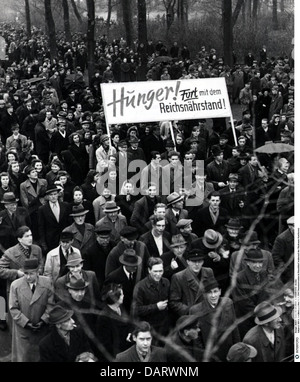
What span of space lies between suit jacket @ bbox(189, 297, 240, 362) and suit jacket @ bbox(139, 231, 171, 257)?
4.46 ft

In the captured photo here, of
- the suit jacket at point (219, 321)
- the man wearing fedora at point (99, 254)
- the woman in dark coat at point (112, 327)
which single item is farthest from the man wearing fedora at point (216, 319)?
the man wearing fedora at point (99, 254)

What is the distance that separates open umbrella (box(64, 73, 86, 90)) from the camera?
22.1m

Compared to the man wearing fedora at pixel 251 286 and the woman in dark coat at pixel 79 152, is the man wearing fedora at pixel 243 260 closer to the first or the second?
the man wearing fedora at pixel 251 286

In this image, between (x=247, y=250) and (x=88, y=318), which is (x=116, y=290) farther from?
(x=247, y=250)

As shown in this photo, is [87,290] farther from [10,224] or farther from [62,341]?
[10,224]

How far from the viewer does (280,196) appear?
9180mm

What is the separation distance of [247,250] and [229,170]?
143 inches

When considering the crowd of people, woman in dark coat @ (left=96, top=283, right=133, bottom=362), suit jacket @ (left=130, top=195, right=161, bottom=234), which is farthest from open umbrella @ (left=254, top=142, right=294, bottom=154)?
woman in dark coat @ (left=96, top=283, right=133, bottom=362)

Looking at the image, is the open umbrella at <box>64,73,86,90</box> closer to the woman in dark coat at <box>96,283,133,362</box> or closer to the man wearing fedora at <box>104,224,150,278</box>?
the man wearing fedora at <box>104,224,150,278</box>

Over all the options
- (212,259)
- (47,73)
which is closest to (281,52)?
A: (47,73)

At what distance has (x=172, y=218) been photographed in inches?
337

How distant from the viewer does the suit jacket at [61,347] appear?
5.90m

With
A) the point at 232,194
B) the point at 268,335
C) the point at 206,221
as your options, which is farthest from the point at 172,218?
the point at 268,335

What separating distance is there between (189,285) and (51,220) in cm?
252
